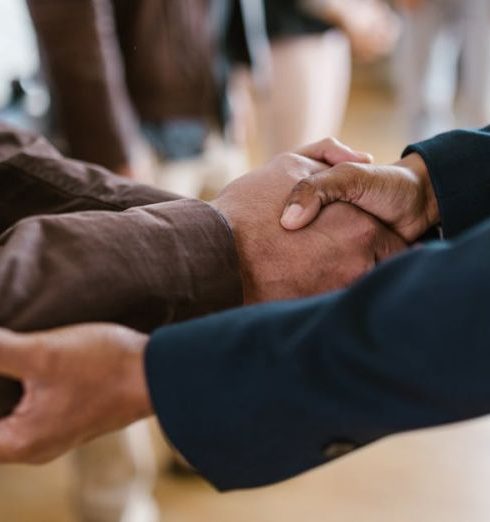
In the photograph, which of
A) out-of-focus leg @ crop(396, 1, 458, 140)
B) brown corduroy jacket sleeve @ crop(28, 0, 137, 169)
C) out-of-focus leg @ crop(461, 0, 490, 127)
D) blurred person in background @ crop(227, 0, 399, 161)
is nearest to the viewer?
brown corduroy jacket sleeve @ crop(28, 0, 137, 169)

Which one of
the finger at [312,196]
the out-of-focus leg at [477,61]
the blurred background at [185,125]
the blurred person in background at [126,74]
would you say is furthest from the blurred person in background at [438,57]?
the finger at [312,196]

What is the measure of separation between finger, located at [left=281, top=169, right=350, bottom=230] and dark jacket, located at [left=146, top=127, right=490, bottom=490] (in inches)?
7.7

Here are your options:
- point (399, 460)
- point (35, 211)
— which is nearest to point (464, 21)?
point (399, 460)

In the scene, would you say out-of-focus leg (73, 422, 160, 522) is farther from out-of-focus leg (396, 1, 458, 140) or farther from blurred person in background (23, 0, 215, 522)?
out-of-focus leg (396, 1, 458, 140)

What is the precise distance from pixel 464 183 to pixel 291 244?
6.8 inches

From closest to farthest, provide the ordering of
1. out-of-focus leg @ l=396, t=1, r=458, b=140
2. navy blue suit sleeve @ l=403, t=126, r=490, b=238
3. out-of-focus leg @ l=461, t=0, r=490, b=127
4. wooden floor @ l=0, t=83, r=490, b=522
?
navy blue suit sleeve @ l=403, t=126, r=490, b=238
wooden floor @ l=0, t=83, r=490, b=522
out-of-focus leg @ l=461, t=0, r=490, b=127
out-of-focus leg @ l=396, t=1, r=458, b=140

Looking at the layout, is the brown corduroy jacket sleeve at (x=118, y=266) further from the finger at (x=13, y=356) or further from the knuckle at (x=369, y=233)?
the knuckle at (x=369, y=233)

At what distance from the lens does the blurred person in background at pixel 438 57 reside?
7.45 ft

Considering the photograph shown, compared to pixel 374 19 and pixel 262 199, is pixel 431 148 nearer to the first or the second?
pixel 262 199

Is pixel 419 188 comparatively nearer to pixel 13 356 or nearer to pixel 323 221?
pixel 323 221

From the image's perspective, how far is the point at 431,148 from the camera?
824mm

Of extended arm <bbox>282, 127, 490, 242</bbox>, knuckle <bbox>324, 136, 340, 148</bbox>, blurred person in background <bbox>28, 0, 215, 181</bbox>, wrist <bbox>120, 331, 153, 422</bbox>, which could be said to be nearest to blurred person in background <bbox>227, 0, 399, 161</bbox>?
blurred person in background <bbox>28, 0, 215, 181</bbox>

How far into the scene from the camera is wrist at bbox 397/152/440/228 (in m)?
0.83

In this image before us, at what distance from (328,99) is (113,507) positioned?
3.22ft
